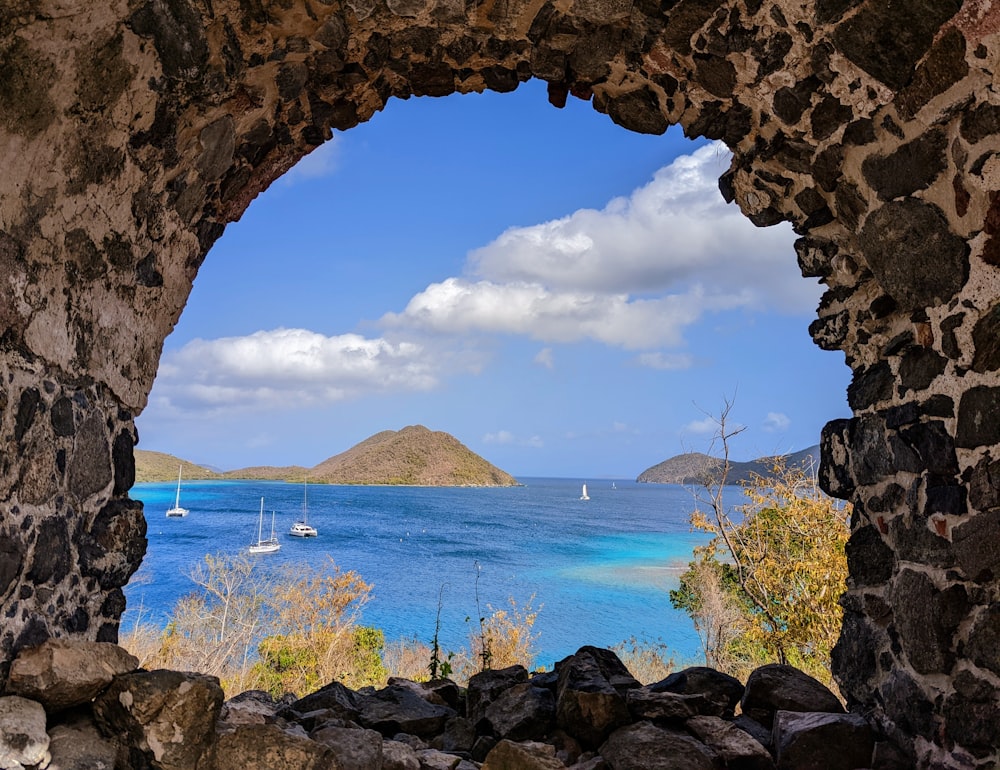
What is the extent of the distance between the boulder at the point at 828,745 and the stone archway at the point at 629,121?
0.11 meters

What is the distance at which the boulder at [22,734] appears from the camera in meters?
1.77

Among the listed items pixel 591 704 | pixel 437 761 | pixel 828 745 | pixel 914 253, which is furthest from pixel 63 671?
pixel 914 253

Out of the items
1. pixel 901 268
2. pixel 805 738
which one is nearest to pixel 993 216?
pixel 901 268

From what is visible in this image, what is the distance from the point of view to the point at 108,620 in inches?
97.9

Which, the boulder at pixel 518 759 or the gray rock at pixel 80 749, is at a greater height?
the gray rock at pixel 80 749

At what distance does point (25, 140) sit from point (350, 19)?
48.0 inches

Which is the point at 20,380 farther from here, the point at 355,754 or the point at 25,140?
the point at 355,754

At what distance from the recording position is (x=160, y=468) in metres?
79.5

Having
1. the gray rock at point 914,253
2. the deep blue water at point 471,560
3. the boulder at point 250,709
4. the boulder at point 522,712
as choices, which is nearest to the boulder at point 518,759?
the boulder at point 522,712

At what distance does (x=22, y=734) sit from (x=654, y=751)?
208 cm

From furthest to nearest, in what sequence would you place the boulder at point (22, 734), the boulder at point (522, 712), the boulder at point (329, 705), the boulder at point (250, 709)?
1. the boulder at point (329, 705)
2. the boulder at point (522, 712)
3. the boulder at point (250, 709)
4. the boulder at point (22, 734)

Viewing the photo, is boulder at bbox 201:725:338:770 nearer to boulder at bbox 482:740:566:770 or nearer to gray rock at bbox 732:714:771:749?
boulder at bbox 482:740:566:770

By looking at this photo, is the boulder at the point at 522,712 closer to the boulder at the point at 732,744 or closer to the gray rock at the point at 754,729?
the boulder at the point at 732,744

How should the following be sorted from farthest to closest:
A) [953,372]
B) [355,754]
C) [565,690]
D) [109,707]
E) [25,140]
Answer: [565,690] → [355,754] → [953,372] → [109,707] → [25,140]
